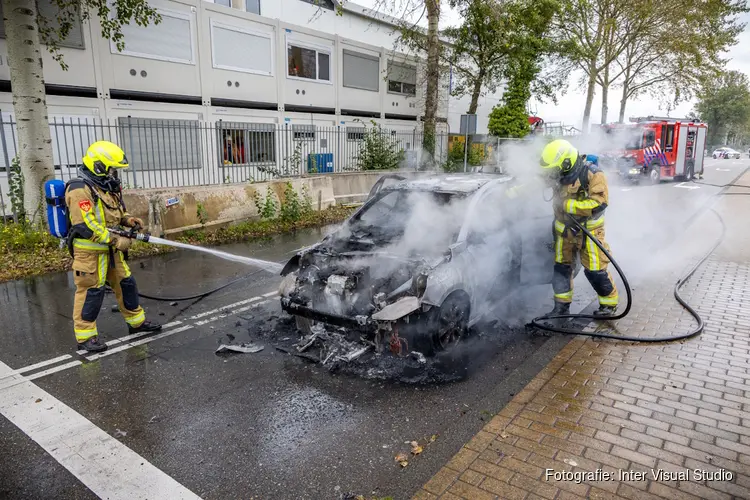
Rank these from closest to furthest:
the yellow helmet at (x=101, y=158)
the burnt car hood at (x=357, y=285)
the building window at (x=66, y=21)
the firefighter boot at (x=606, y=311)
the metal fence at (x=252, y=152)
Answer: the burnt car hood at (x=357, y=285)
the yellow helmet at (x=101, y=158)
the firefighter boot at (x=606, y=311)
the building window at (x=66, y=21)
the metal fence at (x=252, y=152)

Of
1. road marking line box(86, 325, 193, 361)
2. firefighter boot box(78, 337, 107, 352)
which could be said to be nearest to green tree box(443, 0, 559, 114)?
road marking line box(86, 325, 193, 361)

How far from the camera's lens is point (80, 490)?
2.89 m

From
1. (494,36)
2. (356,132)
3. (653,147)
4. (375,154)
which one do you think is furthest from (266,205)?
(653,147)

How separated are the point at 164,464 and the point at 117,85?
12.7 meters

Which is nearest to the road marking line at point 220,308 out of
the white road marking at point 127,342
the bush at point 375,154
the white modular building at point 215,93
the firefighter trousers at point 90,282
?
the white road marking at point 127,342

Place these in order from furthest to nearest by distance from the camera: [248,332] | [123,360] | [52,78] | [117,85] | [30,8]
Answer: [117,85], [52,78], [30,8], [248,332], [123,360]

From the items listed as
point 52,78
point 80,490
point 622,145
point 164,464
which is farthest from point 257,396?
point 622,145

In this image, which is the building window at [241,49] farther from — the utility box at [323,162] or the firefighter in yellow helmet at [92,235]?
the firefighter in yellow helmet at [92,235]

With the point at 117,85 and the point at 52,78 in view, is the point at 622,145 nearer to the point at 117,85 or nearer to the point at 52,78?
the point at 117,85

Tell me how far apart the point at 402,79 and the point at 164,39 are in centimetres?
1164

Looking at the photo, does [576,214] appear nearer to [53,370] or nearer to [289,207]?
[53,370]

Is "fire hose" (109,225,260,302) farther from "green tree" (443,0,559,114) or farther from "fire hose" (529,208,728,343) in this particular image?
"green tree" (443,0,559,114)

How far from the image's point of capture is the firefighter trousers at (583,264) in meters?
5.25

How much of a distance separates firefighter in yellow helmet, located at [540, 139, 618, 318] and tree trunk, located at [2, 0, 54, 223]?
27.0 ft
